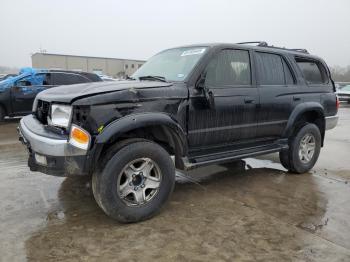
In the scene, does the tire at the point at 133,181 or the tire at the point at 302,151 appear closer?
the tire at the point at 133,181

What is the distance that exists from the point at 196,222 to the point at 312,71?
362 centimetres

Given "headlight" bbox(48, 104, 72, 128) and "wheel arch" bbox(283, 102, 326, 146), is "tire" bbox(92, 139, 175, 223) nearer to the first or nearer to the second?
"headlight" bbox(48, 104, 72, 128)

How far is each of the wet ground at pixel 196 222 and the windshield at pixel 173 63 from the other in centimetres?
155

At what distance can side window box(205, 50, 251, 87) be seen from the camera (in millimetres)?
4303

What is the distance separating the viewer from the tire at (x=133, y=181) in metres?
3.37

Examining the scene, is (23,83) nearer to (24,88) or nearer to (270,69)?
(24,88)

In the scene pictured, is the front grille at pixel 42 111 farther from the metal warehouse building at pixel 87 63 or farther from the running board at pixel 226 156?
the metal warehouse building at pixel 87 63

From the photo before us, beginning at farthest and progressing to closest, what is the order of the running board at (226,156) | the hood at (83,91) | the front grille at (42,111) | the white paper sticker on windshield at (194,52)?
the white paper sticker on windshield at (194,52)
the running board at (226,156)
the front grille at (42,111)
the hood at (83,91)

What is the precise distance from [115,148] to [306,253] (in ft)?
6.54

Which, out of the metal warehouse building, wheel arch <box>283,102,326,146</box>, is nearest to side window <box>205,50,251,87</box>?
wheel arch <box>283,102,326,146</box>

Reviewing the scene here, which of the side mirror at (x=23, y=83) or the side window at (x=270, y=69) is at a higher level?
the side window at (x=270, y=69)

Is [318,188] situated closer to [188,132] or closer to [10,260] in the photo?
[188,132]

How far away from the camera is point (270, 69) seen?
16.7 feet

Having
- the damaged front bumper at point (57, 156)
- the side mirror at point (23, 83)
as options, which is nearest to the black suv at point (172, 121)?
the damaged front bumper at point (57, 156)
